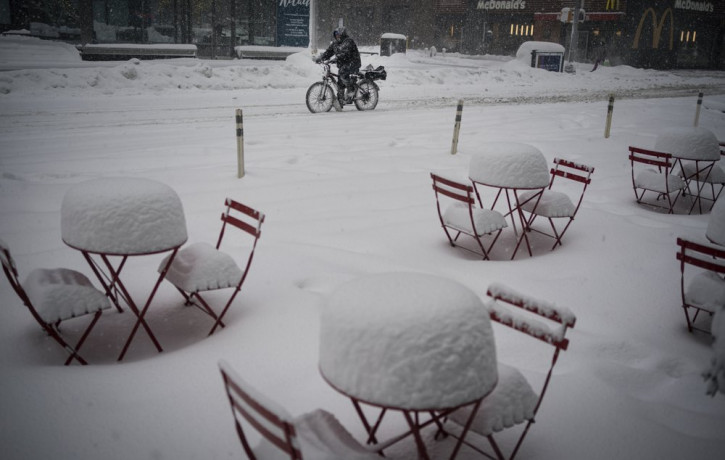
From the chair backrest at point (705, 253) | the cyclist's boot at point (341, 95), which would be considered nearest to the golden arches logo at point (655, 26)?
the cyclist's boot at point (341, 95)

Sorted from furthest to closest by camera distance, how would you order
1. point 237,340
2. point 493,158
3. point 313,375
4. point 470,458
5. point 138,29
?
point 138,29 → point 493,158 → point 237,340 → point 313,375 → point 470,458

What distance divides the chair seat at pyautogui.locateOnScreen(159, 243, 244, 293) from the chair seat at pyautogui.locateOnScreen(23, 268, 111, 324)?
0.54 m

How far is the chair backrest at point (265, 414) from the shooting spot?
190 centimetres

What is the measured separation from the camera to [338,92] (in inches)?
544

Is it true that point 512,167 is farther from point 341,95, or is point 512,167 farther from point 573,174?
point 341,95

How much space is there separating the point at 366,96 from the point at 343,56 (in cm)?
129

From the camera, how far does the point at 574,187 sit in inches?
325

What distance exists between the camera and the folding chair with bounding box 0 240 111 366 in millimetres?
3539

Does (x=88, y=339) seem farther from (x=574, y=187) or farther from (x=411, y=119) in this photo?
(x=411, y=119)

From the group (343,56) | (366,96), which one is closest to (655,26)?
(366,96)

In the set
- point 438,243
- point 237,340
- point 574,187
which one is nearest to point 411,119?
point 574,187

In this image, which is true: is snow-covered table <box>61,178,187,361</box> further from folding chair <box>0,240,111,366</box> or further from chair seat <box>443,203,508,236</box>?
chair seat <box>443,203,508,236</box>

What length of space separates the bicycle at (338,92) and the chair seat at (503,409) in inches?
451

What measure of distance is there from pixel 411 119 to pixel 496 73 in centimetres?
1321
